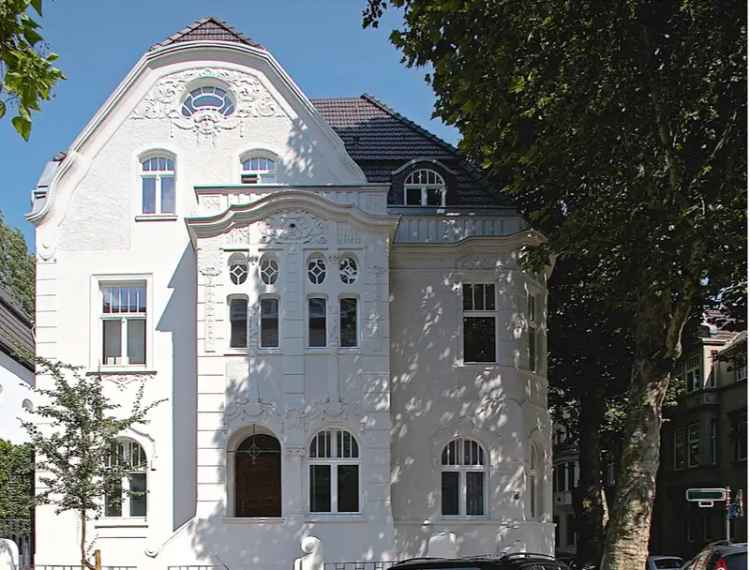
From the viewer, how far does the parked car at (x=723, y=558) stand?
63.0 ft

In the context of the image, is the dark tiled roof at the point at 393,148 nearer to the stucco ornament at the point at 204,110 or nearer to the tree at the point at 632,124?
the stucco ornament at the point at 204,110

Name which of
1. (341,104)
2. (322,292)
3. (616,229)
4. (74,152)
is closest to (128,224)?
(74,152)

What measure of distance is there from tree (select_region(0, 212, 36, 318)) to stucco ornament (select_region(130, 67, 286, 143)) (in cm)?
3690

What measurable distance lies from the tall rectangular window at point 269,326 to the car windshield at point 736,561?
12259 millimetres

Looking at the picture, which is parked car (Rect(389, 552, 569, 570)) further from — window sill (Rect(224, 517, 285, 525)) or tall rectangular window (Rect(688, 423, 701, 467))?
tall rectangular window (Rect(688, 423, 701, 467))

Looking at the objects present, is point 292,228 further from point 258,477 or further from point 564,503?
point 564,503

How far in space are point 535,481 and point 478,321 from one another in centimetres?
398

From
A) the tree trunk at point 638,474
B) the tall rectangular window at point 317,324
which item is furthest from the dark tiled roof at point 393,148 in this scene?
the tree trunk at point 638,474

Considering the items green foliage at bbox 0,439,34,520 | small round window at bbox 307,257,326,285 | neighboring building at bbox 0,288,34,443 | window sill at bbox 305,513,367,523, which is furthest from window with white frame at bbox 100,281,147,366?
neighboring building at bbox 0,288,34,443

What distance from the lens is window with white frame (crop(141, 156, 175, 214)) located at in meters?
30.7

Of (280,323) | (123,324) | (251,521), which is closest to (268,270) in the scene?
(280,323)

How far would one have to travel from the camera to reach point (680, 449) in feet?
207

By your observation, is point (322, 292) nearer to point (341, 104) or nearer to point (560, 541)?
point (341, 104)

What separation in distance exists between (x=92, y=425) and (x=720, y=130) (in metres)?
13.0
